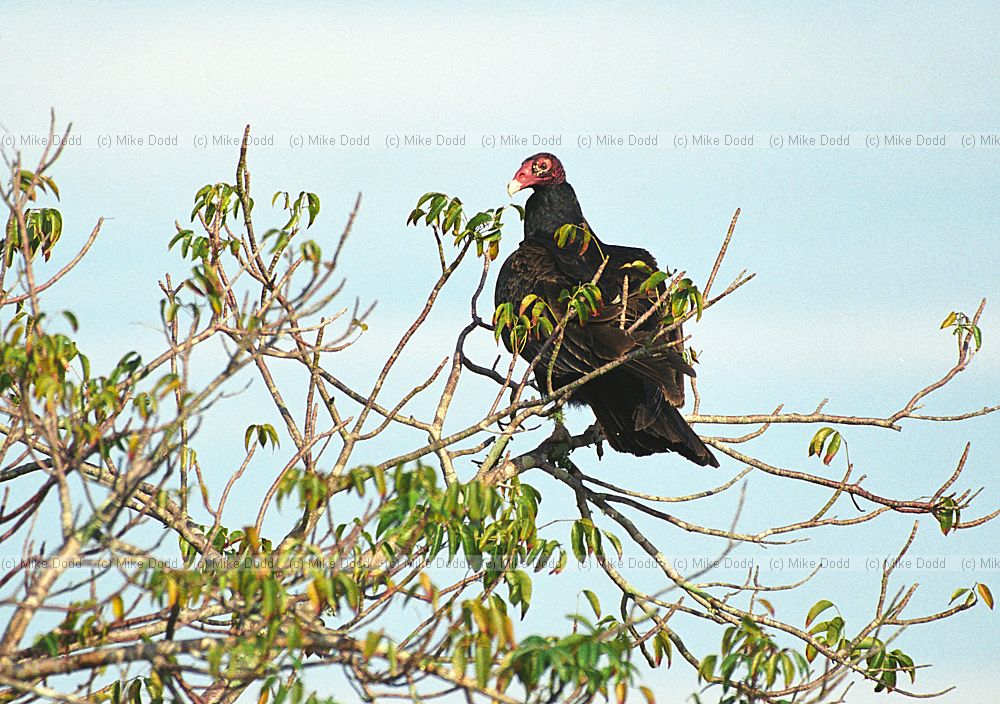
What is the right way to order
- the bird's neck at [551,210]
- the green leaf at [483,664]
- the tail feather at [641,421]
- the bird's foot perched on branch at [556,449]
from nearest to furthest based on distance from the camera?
the green leaf at [483,664] → the tail feather at [641,421] → the bird's foot perched on branch at [556,449] → the bird's neck at [551,210]

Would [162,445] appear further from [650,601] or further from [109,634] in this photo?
[650,601]

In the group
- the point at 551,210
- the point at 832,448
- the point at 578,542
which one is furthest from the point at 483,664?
the point at 551,210

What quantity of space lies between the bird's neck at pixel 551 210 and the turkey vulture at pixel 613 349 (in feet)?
0.74

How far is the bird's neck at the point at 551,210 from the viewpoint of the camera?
20.2ft

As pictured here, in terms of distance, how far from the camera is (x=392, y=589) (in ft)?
9.63

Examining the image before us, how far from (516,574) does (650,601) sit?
0.36m

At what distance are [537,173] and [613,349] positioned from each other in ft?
7.01

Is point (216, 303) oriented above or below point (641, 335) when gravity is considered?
below

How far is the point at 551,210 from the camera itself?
6.21m

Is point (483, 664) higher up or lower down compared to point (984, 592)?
lower down

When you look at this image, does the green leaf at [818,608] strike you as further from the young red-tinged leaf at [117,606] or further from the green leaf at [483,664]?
the young red-tinged leaf at [117,606]

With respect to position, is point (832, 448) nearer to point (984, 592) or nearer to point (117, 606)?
point (984, 592)

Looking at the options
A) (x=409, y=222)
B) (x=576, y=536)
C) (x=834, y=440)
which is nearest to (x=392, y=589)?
(x=576, y=536)

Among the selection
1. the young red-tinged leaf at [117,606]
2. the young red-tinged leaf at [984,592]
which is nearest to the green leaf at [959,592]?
the young red-tinged leaf at [984,592]
